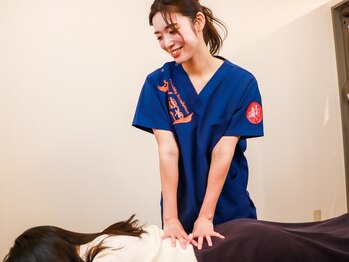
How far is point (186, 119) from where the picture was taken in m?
1.21

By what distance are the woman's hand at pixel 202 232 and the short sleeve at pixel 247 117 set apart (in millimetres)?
282

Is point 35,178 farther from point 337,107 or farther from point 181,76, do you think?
point 337,107

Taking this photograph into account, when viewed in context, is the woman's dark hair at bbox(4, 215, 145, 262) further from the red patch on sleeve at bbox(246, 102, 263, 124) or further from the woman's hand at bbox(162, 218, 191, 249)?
the red patch on sleeve at bbox(246, 102, 263, 124)

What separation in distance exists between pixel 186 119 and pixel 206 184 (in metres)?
0.22

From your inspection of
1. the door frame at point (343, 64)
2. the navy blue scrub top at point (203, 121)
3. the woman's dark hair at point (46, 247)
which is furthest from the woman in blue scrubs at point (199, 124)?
the door frame at point (343, 64)

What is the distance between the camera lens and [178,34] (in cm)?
110

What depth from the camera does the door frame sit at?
2041 millimetres

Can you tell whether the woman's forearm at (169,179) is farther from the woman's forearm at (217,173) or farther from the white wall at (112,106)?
the white wall at (112,106)

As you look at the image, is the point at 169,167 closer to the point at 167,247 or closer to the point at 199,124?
the point at 199,124

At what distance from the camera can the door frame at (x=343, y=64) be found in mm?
2041

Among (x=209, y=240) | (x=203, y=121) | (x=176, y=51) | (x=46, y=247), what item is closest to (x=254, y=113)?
(x=203, y=121)

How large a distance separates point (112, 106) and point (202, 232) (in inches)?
35.4

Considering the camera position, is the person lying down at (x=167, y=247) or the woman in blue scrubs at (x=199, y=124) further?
the woman in blue scrubs at (x=199, y=124)

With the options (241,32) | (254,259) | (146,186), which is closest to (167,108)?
(254,259)
